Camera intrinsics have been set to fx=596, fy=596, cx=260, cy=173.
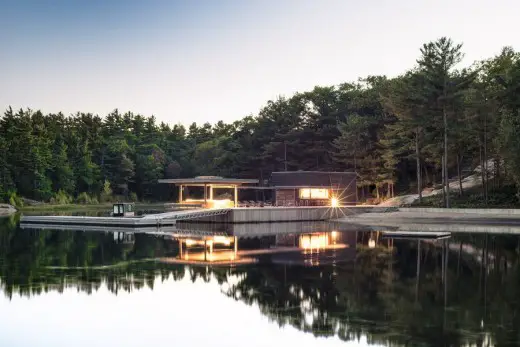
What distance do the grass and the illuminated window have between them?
26.7 feet

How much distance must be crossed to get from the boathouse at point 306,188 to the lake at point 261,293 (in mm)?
20799

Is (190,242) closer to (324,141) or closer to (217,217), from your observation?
(217,217)

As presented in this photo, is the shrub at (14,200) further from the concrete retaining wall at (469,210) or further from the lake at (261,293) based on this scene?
the concrete retaining wall at (469,210)

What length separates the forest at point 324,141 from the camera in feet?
165

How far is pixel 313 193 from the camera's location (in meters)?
55.4

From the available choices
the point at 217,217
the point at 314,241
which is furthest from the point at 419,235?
the point at 217,217

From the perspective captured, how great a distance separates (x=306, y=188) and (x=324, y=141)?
58.6 ft

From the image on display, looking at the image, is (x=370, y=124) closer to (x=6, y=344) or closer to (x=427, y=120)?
(x=427, y=120)

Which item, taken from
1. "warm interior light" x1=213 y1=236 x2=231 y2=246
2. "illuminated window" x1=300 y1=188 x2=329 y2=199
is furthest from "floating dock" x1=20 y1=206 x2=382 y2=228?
"warm interior light" x1=213 y1=236 x2=231 y2=246

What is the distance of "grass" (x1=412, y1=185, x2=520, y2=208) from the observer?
48.7 meters

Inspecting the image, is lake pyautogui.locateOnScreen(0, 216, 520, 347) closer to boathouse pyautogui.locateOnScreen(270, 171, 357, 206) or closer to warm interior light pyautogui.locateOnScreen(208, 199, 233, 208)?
warm interior light pyautogui.locateOnScreen(208, 199, 233, 208)

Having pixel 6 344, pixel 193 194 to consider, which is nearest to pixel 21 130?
pixel 193 194

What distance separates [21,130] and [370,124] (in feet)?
149

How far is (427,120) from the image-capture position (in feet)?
167
